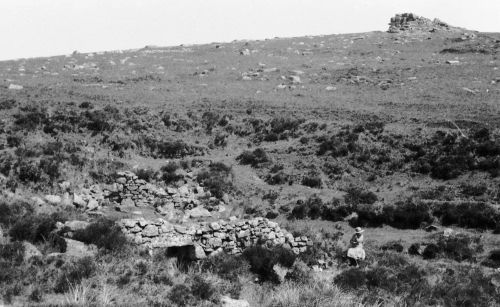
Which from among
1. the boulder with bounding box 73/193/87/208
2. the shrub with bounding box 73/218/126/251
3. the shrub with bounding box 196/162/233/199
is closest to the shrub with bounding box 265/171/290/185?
the shrub with bounding box 196/162/233/199

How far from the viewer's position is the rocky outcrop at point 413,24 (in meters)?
71.8

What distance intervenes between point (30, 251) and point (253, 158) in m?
17.9

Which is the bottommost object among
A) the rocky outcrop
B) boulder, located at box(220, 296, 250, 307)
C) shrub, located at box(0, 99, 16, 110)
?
boulder, located at box(220, 296, 250, 307)

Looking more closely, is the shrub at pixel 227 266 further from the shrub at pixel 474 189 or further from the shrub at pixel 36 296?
the shrub at pixel 474 189

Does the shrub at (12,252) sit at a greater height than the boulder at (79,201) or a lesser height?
greater

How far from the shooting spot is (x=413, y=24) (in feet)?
246

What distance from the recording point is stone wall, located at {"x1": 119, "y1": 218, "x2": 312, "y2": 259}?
49.7 ft

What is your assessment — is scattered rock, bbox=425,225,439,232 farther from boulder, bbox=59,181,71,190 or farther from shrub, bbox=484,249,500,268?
boulder, bbox=59,181,71,190

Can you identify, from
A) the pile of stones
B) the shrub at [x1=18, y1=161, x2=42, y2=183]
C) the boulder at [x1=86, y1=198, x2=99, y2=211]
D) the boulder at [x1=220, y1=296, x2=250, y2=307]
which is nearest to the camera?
the boulder at [x1=220, y1=296, x2=250, y2=307]

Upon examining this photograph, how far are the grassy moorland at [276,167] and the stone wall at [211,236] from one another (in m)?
0.74

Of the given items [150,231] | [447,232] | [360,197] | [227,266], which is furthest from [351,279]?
[360,197]

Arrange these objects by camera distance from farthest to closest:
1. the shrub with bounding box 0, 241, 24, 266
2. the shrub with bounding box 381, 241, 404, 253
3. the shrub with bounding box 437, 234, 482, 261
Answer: the shrub with bounding box 381, 241, 404, 253 < the shrub with bounding box 437, 234, 482, 261 < the shrub with bounding box 0, 241, 24, 266

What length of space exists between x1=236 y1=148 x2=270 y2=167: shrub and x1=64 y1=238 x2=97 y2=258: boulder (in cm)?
1611

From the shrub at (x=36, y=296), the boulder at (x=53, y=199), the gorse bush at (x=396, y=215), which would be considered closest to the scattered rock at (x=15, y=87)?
the boulder at (x=53, y=199)
